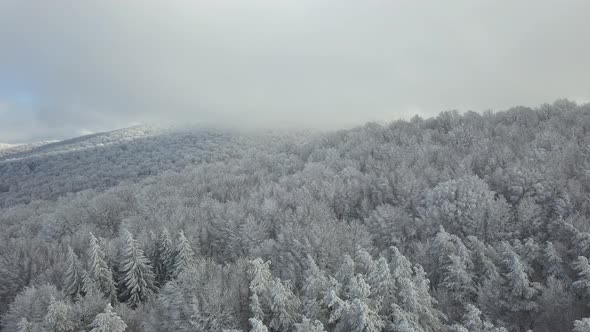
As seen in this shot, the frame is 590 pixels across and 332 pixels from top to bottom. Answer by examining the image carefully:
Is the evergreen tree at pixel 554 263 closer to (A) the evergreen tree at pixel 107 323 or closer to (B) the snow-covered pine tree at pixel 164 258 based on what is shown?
(A) the evergreen tree at pixel 107 323

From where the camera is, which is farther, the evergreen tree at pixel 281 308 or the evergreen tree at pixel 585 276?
the evergreen tree at pixel 585 276

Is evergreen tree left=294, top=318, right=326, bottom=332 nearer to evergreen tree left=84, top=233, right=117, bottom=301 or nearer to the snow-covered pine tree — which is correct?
evergreen tree left=84, top=233, right=117, bottom=301

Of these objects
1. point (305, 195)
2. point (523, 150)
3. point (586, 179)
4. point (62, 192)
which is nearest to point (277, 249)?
point (305, 195)

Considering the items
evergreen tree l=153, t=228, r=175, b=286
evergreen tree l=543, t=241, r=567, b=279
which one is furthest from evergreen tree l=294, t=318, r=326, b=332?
evergreen tree l=153, t=228, r=175, b=286

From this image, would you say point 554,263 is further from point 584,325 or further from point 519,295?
point 584,325

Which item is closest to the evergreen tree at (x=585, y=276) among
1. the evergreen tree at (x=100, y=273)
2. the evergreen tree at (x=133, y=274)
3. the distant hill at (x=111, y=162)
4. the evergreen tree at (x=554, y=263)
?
the evergreen tree at (x=554, y=263)

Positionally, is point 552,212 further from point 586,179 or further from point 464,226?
point 464,226

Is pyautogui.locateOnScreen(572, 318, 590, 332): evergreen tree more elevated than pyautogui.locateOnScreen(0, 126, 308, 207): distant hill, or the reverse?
pyautogui.locateOnScreen(572, 318, 590, 332): evergreen tree
